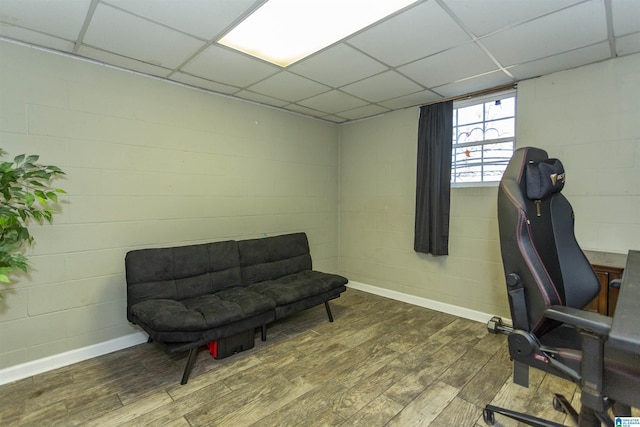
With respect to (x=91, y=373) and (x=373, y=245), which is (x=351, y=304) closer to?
(x=373, y=245)

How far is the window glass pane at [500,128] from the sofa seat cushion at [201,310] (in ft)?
9.23

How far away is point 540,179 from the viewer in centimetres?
157

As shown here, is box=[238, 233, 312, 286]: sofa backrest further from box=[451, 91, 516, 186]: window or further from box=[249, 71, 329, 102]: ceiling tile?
box=[451, 91, 516, 186]: window

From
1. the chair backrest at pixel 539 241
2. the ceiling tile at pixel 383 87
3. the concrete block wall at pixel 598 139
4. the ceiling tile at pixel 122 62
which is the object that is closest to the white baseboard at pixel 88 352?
the concrete block wall at pixel 598 139

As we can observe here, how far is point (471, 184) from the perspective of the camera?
3367 millimetres

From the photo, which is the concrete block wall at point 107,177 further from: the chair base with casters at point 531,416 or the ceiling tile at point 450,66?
the chair base with casters at point 531,416

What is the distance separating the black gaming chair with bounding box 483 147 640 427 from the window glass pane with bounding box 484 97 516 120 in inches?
64.5

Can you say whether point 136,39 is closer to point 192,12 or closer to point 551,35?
point 192,12

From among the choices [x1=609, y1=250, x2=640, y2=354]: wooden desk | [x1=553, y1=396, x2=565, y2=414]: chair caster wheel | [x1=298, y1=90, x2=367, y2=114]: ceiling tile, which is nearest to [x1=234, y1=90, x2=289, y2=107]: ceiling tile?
[x1=298, y1=90, x2=367, y2=114]: ceiling tile

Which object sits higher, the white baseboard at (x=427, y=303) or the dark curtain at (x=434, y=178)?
the dark curtain at (x=434, y=178)

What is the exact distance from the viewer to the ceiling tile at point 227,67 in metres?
2.39

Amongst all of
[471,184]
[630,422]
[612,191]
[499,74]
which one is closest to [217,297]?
[630,422]

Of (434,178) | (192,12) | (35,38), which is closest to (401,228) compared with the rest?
(434,178)

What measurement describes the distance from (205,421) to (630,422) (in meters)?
2.15
